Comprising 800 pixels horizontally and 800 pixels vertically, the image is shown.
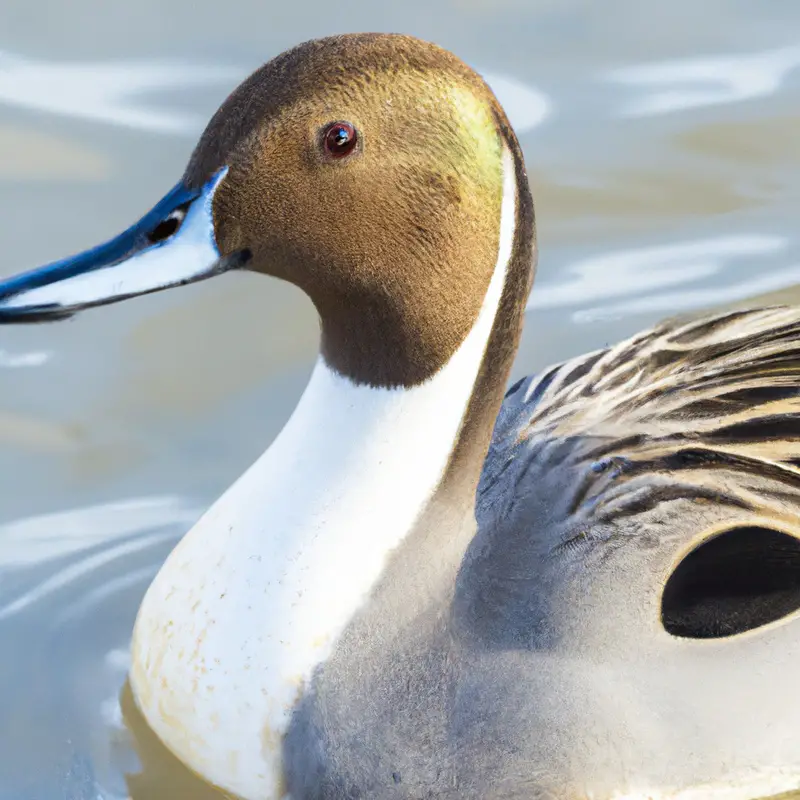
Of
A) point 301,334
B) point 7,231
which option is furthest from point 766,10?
point 7,231

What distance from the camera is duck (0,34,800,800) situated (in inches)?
97.8

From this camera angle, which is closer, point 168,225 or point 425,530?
point 168,225

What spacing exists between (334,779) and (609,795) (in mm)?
460

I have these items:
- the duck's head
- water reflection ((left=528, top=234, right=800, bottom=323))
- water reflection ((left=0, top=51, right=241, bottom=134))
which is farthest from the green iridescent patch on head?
water reflection ((left=0, top=51, right=241, bottom=134))

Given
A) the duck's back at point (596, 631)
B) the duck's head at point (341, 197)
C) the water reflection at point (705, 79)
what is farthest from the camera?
the water reflection at point (705, 79)

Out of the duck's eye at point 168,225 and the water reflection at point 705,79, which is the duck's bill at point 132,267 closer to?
the duck's eye at point 168,225

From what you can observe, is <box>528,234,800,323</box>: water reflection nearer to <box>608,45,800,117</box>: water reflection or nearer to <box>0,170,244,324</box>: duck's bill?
<box>608,45,800,117</box>: water reflection

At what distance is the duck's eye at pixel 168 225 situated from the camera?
8.16 feet

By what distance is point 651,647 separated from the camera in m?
2.76

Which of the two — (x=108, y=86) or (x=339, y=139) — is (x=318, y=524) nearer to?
(x=339, y=139)

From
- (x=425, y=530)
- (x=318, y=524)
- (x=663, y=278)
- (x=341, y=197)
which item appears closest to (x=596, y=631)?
(x=425, y=530)

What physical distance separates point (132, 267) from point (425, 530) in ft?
2.19

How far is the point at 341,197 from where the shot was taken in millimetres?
2516

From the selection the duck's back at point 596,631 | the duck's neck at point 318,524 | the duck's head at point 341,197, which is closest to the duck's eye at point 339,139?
the duck's head at point 341,197
